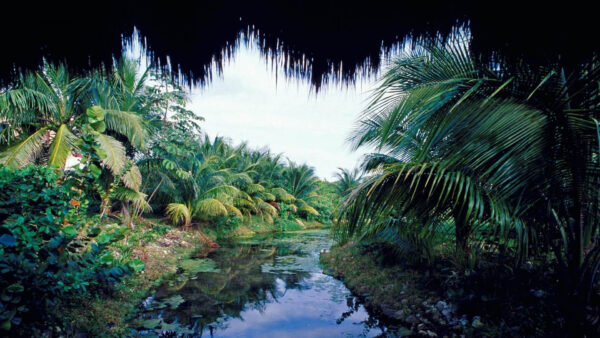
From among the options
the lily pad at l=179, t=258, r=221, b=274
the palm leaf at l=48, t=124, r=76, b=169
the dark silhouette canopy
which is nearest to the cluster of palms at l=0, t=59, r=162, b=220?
the palm leaf at l=48, t=124, r=76, b=169

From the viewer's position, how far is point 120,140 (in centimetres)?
962

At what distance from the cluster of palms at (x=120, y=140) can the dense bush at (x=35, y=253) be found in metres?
0.32

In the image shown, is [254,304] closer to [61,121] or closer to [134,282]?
[134,282]

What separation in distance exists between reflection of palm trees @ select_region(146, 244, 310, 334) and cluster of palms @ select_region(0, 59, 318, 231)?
241cm

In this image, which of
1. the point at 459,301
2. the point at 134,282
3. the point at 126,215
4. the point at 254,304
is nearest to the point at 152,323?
the point at 134,282

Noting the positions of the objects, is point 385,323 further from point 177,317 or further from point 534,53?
point 534,53

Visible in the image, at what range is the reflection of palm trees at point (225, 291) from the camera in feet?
18.5

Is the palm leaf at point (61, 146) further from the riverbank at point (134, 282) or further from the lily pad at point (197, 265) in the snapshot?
the lily pad at point (197, 265)

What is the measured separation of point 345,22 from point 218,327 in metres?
5.23

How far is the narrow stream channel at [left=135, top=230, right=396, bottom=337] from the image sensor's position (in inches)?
206

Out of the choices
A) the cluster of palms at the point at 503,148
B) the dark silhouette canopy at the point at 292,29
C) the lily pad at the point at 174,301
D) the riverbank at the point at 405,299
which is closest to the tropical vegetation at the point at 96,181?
the dark silhouette canopy at the point at 292,29

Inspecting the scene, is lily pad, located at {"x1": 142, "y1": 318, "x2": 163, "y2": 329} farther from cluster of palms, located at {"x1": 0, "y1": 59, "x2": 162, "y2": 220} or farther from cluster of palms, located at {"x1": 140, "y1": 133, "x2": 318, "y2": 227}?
cluster of palms, located at {"x1": 140, "y1": 133, "x2": 318, "y2": 227}

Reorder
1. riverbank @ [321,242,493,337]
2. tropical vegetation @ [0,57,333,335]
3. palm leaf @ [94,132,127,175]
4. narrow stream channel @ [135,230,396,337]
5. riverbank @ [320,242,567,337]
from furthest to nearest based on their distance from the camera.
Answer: palm leaf @ [94,132,127,175] < narrow stream channel @ [135,230,396,337] < riverbank @ [321,242,493,337] < riverbank @ [320,242,567,337] < tropical vegetation @ [0,57,333,335]

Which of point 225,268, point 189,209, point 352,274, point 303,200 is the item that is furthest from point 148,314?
point 303,200
